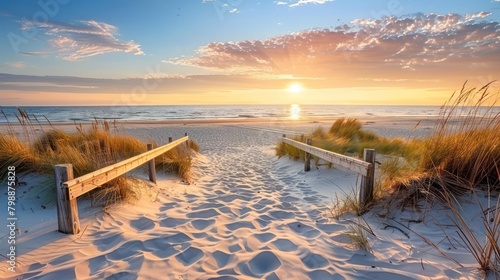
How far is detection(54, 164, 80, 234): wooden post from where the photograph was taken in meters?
3.22

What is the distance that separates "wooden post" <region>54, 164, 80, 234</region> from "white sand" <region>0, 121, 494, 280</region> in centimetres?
12

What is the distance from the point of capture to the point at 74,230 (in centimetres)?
340

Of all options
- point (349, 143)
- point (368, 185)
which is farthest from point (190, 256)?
point (349, 143)

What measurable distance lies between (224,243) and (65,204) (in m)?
1.89

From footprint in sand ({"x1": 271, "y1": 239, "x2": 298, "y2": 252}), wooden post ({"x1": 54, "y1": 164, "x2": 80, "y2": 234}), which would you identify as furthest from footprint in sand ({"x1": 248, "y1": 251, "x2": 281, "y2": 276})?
wooden post ({"x1": 54, "y1": 164, "x2": 80, "y2": 234})

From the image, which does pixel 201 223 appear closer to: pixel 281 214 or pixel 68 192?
pixel 281 214

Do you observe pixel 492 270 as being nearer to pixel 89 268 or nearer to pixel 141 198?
pixel 89 268

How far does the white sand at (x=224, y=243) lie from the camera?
2693 mm

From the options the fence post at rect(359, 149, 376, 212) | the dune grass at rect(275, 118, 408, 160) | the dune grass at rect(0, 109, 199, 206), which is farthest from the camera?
the dune grass at rect(275, 118, 408, 160)

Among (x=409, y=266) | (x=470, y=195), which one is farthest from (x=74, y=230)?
(x=470, y=195)

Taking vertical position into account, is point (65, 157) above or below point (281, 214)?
above

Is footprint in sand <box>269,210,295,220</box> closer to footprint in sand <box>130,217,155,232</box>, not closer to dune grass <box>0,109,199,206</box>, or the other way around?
footprint in sand <box>130,217,155,232</box>

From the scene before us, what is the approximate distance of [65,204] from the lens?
3.26m

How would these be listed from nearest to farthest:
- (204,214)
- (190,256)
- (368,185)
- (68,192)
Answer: (190,256) → (68,192) → (368,185) → (204,214)
